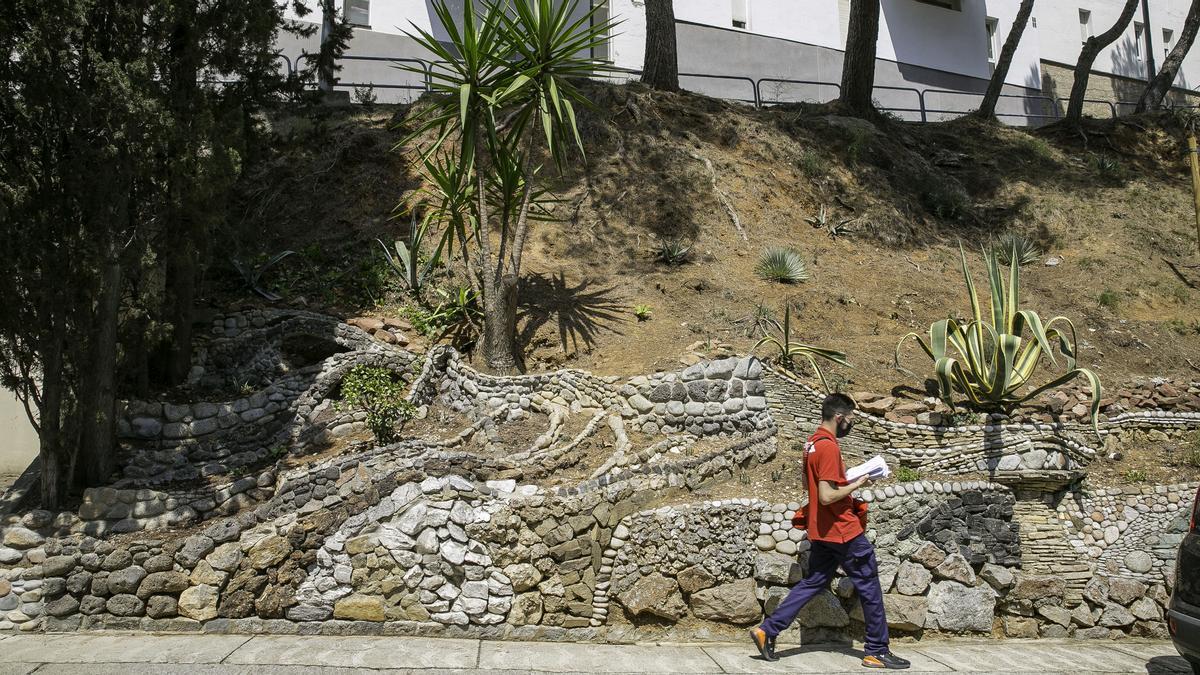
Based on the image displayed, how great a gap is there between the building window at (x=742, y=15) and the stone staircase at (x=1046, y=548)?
1531 centimetres

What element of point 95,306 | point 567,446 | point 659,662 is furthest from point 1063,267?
point 95,306

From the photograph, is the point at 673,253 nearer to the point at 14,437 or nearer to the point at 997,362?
the point at 997,362

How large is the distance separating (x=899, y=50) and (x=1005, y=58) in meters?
4.81

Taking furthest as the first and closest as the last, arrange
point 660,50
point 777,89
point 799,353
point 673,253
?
point 777,89 < point 660,50 < point 673,253 < point 799,353

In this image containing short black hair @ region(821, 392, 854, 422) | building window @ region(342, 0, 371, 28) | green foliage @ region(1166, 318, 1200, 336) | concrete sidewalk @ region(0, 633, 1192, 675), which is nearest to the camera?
concrete sidewalk @ region(0, 633, 1192, 675)

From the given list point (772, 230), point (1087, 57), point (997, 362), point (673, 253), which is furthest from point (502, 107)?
point (1087, 57)

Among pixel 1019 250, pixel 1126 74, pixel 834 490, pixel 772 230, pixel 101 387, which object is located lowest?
pixel 834 490

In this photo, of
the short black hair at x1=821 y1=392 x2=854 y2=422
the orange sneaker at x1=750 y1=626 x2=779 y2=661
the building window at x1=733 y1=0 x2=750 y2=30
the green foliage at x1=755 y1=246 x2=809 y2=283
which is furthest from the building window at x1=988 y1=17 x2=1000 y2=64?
the orange sneaker at x1=750 y1=626 x2=779 y2=661

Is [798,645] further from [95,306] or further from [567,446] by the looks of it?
[95,306]

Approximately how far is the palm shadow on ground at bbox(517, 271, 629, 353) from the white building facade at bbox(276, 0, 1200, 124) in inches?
256

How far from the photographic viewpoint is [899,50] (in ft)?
73.7

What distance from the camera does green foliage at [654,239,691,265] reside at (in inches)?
490

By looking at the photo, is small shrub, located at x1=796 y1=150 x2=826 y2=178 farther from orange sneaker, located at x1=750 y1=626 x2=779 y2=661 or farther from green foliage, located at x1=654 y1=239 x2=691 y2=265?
orange sneaker, located at x1=750 y1=626 x2=779 y2=661

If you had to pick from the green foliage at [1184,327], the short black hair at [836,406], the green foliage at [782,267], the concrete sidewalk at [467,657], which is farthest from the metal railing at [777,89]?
the concrete sidewalk at [467,657]
